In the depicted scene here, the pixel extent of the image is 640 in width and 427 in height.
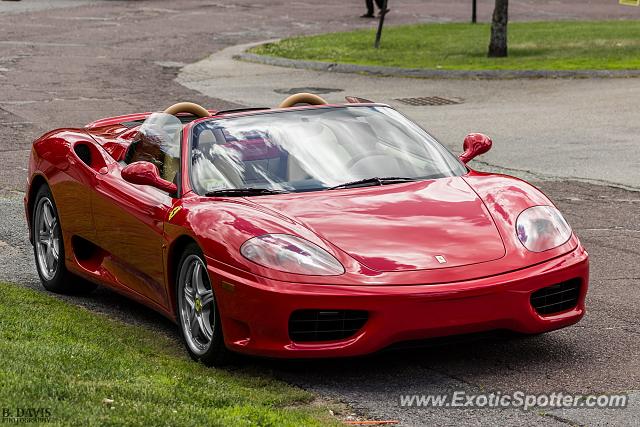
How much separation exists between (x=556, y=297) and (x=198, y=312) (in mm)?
1804

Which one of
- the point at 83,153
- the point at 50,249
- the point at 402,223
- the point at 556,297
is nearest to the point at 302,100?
the point at 83,153

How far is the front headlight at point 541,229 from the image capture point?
6801 mm

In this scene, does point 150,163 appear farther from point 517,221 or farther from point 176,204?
point 517,221

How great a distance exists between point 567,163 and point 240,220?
7.53m

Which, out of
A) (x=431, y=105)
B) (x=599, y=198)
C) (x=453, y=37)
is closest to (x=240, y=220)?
(x=599, y=198)

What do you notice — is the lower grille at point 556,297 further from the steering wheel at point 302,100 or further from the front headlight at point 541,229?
the steering wheel at point 302,100

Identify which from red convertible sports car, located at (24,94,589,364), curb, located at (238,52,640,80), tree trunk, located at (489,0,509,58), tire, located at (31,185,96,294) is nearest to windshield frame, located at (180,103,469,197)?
red convertible sports car, located at (24,94,589,364)

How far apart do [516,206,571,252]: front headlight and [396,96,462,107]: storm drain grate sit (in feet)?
38.6

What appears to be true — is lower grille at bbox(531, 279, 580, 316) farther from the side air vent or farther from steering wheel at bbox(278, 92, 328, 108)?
the side air vent

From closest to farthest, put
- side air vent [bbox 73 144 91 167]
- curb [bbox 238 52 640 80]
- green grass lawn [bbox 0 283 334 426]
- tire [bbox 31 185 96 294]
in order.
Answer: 1. green grass lawn [bbox 0 283 334 426]
2. side air vent [bbox 73 144 91 167]
3. tire [bbox 31 185 96 294]
4. curb [bbox 238 52 640 80]

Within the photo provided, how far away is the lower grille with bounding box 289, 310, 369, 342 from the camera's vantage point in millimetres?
6375

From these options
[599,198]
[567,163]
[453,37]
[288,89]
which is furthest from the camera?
[453,37]

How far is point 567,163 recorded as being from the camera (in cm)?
1371

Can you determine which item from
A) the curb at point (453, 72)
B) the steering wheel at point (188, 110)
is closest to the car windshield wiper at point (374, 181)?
the steering wheel at point (188, 110)
